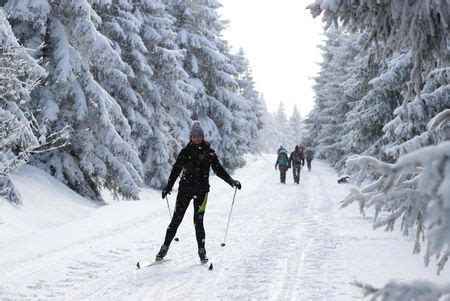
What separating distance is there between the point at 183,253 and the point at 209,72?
24.2 m

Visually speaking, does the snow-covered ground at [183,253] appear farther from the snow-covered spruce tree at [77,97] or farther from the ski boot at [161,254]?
the snow-covered spruce tree at [77,97]

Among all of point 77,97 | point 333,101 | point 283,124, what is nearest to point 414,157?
point 77,97

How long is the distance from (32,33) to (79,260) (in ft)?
29.3

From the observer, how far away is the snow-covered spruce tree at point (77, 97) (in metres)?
13.8

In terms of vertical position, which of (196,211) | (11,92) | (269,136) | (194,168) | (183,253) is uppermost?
(269,136)

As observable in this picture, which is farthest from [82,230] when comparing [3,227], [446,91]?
[446,91]

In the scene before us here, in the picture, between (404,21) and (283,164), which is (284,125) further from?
(404,21)

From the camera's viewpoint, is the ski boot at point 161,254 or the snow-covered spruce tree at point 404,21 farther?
the ski boot at point 161,254

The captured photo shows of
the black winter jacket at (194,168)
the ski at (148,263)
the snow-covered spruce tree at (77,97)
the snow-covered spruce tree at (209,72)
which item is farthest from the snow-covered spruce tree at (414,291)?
the snow-covered spruce tree at (209,72)

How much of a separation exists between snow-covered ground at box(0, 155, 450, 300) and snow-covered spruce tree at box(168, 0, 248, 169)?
16607mm

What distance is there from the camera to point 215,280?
6543mm

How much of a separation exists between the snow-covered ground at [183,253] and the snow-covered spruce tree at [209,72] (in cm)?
1661

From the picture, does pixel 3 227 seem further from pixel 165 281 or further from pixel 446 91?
pixel 446 91

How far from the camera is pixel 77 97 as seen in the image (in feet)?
47.3
